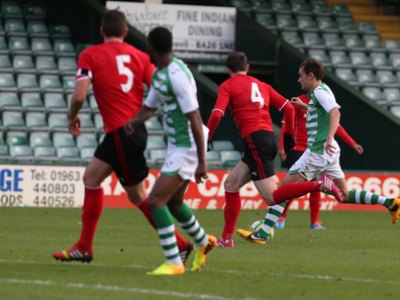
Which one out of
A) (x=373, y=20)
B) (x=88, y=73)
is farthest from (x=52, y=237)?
(x=373, y=20)

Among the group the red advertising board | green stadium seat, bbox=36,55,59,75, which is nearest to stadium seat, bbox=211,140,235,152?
the red advertising board

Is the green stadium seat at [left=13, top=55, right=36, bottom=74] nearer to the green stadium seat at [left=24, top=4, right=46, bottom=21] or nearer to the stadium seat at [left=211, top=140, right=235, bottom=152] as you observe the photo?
the green stadium seat at [left=24, top=4, right=46, bottom=21]

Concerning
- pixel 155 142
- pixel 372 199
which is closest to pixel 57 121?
pixel 155 142

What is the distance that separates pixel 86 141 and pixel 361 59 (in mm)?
8023

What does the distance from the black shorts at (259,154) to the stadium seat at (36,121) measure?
11.4 meters

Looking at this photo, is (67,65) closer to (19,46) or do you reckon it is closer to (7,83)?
(19,46)

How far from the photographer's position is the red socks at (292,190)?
1322 cm

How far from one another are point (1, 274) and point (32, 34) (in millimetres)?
17487

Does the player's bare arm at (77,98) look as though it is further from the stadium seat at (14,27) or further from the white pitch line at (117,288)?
the stadium seat at (14,27)

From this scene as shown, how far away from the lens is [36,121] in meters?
24.8

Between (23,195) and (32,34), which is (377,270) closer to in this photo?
(23,195)

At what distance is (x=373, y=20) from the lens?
31156 millimetres

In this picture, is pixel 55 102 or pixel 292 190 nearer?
pixel 292 190

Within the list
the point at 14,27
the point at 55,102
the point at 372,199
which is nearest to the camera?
the point at 372,199
